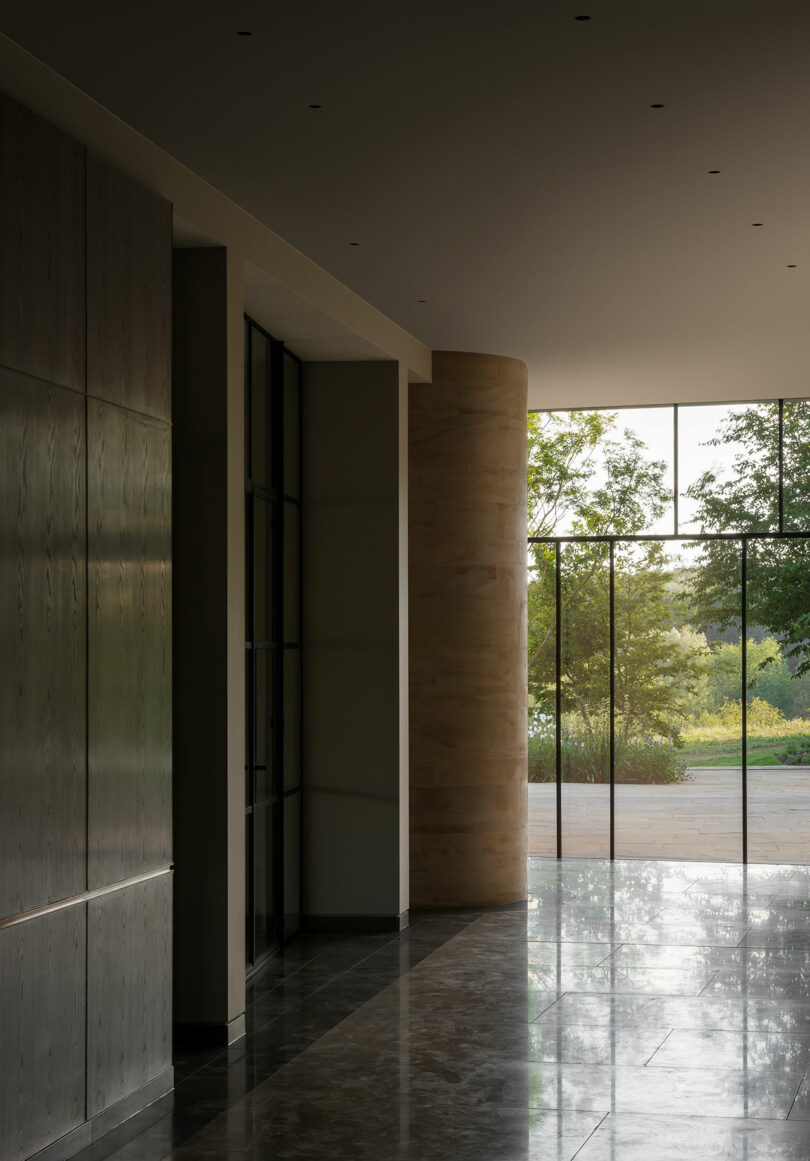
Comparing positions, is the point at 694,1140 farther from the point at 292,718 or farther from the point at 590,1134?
the point at 292,718

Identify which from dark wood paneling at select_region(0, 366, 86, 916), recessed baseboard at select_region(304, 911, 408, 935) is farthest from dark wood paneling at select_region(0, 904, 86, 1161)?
recessed baseboard at select_region(304, 911, 408, 935)

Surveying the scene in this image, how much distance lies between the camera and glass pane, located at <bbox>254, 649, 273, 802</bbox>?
8641mm

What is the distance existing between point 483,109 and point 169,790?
3.14 meters

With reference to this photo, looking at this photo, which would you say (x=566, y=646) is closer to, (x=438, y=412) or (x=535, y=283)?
(x=438, y=412)

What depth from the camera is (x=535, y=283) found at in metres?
8.56

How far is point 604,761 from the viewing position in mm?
14430

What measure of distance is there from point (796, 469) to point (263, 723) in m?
7.09

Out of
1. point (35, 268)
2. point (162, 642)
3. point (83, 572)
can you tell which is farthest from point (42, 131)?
point (162, 642)

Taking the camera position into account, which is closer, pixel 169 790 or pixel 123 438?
pixel 123 438

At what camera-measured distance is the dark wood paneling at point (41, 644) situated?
4.66 metres

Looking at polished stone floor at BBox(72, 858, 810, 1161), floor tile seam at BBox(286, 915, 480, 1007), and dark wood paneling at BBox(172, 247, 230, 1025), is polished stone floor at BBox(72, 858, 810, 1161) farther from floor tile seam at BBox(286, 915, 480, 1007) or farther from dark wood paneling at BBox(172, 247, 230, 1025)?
dark wood paneling at BBox(172, 247, 230, 1025)

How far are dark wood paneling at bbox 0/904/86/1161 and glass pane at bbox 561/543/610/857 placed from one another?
9651mm

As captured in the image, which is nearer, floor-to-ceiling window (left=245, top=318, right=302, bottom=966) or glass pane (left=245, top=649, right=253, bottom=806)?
glass pane (left=245, top=649, right=253, bottom=806)

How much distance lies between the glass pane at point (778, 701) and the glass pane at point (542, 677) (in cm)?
204
